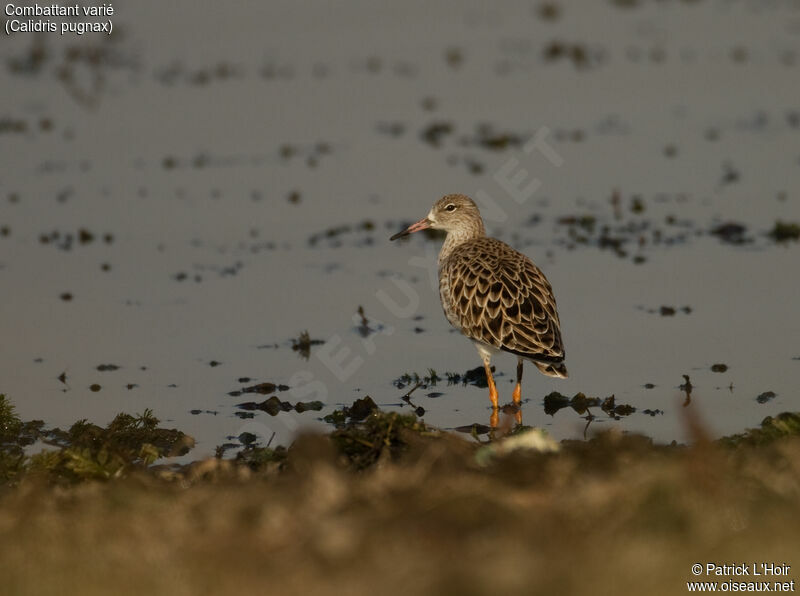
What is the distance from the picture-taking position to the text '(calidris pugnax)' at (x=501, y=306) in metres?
9.84

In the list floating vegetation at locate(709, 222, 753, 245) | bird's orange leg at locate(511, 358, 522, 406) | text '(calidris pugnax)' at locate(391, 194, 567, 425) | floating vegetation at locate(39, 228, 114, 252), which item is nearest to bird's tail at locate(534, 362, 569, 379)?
text '(calidris pugnax)' at locate(391, 194, 567, 425)

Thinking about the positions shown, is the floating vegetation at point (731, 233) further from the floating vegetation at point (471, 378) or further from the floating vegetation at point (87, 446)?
the floating vegetation at point (87, 446)

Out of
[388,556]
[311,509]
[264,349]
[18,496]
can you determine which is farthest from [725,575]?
[264,349]

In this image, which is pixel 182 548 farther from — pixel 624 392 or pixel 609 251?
pixel 609 251

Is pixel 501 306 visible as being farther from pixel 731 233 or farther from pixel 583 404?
pixel 731 233

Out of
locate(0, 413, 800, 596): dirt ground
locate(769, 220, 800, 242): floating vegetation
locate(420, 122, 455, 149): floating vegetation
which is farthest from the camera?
locate(420, 122, 455, 149): floating vegetation

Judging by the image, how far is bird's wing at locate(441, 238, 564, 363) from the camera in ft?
32.3

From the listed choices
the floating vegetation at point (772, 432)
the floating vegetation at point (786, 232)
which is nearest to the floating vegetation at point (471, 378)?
the floating vegetation at point (772, 432)

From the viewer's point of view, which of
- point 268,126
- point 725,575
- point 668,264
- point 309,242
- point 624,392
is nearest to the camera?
point 725,575

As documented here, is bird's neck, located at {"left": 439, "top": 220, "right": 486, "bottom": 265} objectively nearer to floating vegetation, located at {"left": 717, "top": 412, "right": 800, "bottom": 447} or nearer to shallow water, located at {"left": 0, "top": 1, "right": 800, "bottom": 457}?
shallow water, located at {"left": 0, "top": 1, "right": 800, "bottom": 457}

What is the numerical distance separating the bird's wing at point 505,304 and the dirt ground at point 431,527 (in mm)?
3047

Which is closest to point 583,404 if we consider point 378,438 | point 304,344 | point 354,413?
point 354,413

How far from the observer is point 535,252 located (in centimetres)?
1416

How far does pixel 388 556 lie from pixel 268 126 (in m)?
15.3
